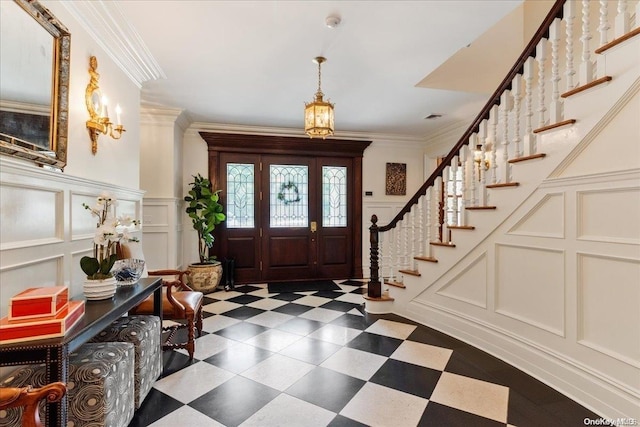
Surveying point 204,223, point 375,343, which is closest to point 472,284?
point 375,343

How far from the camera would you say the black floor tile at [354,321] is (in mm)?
3020

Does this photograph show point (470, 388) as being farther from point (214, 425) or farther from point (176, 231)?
point (176, 231)

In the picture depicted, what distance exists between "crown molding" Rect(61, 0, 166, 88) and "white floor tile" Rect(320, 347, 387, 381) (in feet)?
9.77

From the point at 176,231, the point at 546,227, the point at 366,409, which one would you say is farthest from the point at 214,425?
the point at 176,231

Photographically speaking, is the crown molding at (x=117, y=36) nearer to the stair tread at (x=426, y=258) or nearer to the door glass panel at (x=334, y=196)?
the door glass panel at (x=334, y=196)

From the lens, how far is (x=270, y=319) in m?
3.24

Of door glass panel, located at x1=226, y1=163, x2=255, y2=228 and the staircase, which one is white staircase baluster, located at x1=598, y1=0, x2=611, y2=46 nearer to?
the staircase

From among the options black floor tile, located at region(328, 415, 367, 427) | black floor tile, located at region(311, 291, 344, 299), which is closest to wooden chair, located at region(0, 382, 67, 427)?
black floor tile, located at region(328, 415, 367, 427)

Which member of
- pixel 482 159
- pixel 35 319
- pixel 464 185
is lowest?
pixel 35 319

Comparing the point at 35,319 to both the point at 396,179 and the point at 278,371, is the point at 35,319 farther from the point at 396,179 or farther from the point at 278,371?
the point at 396,179

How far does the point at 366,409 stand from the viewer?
1.73 m

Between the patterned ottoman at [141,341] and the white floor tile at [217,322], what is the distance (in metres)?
0.95

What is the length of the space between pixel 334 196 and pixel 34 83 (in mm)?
4243

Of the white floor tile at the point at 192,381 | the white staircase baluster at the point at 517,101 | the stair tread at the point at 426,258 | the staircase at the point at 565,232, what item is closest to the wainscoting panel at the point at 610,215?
the staircase at the point at 565,232
